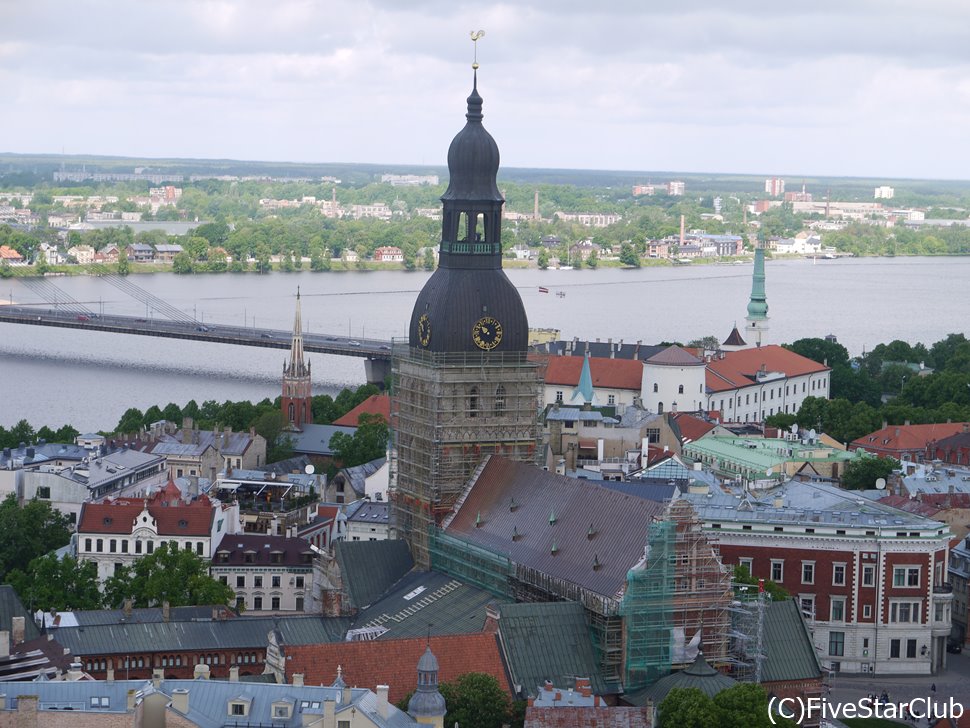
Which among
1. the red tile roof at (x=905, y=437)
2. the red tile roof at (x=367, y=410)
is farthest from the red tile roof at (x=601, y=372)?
the red tile roof at (x=905, y=437)

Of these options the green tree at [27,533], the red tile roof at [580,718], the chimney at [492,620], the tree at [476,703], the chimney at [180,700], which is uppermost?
the chimney at [180,700]

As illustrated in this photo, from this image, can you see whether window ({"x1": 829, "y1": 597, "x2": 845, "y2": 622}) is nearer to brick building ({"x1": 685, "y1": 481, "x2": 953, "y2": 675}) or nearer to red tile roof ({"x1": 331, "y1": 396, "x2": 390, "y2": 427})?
brick building ({"x1": 685, "y1": 481, "x2": 953, "y2": 675})

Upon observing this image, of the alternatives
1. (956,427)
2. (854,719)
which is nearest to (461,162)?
(854,719)

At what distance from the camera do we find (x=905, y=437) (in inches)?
2980

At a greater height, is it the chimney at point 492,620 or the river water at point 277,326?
the chimney at point 492,620

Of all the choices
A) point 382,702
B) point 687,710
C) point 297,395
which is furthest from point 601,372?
point 382,702

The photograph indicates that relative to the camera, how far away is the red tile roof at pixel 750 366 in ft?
299

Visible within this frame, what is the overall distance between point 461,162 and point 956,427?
33.8 m

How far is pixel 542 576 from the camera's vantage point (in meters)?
41.2

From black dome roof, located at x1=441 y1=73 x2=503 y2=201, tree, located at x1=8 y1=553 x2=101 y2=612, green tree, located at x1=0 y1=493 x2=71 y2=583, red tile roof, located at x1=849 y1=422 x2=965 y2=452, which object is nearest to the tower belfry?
red tile roof, located at x1=849 y1=422 x2=965 y2=452

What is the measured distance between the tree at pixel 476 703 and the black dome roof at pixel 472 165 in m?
14.8

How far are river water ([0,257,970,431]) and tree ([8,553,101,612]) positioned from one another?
39.7 m

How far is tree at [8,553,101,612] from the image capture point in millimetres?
49250

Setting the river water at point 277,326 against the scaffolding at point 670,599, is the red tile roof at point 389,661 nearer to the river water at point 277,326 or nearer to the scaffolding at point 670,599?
the scaffolding at point 670,599
